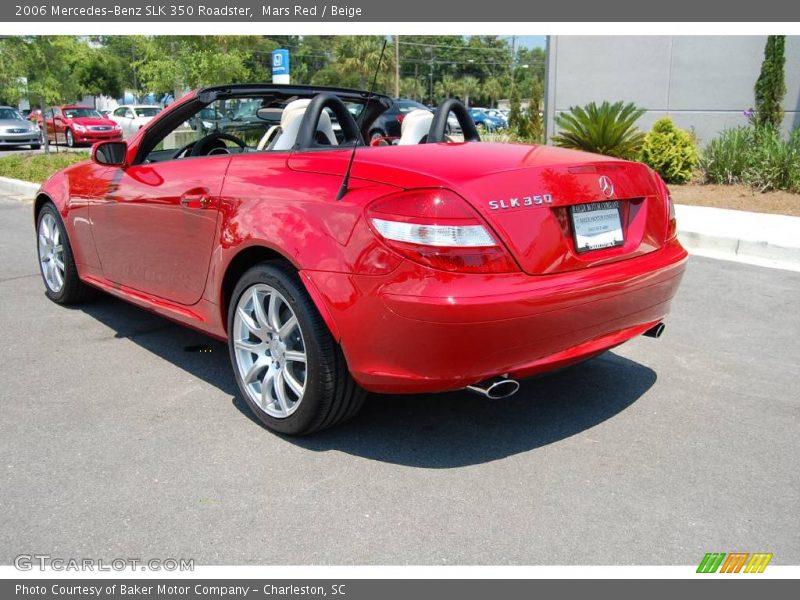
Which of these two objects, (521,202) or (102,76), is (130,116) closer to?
(521,202)

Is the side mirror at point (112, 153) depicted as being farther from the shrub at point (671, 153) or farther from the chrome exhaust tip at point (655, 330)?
the shrub at point (671, 153)

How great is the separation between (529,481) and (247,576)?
1193 millimetres

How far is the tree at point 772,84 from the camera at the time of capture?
13484mm

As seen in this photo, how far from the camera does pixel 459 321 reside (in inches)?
115

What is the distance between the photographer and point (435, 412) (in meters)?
3.90

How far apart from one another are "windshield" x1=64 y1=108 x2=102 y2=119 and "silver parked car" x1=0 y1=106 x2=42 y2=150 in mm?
1211

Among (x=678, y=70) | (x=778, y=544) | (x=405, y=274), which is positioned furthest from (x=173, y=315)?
(x=678, y=70)

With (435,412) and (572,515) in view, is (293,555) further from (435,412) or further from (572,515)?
(435,412)

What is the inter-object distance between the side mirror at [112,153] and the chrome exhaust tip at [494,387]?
108 inches

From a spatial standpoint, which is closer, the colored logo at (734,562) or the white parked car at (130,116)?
the colored logo at (734,562)

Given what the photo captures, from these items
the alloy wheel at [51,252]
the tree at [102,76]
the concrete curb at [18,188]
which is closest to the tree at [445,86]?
the tree at [102,76]

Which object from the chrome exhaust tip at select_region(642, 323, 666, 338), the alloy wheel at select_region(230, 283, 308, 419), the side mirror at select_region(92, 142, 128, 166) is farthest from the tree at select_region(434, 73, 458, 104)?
the alloy wheel at select_region(230, 283, 308, 419)

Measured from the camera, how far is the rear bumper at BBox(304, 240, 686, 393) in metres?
2.94

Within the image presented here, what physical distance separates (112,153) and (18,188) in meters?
10.7
